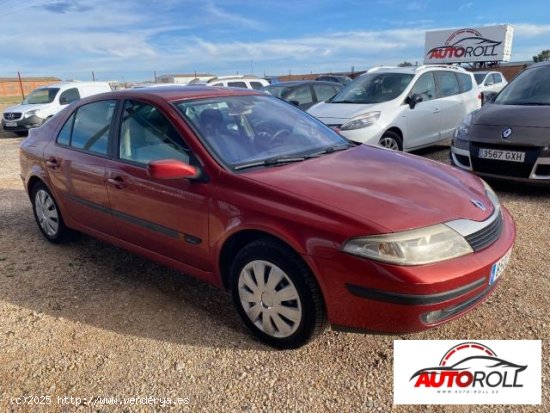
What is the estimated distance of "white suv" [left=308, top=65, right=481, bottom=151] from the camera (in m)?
6.71

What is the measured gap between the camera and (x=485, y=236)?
245 cm

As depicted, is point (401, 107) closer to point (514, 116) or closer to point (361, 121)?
point (361, 121)

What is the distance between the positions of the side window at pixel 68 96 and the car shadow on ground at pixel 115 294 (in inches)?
454

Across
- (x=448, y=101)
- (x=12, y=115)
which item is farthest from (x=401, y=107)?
(x=12, y=115)

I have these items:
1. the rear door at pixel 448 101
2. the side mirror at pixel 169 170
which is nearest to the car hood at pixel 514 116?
the rear door at pixel 448 101

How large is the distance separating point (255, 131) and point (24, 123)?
13.3 meters

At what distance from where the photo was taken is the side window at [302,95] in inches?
395

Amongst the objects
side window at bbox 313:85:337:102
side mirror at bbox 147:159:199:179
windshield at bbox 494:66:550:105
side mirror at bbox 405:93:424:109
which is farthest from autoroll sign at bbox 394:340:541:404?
side window at bbox 313:85:337:102

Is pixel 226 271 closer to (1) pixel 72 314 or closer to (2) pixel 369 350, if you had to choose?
(2) pixel 369 350

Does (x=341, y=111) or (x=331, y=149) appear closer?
(x=331, y=149)

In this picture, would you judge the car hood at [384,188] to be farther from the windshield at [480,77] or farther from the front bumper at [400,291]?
the windshield at [480,77]

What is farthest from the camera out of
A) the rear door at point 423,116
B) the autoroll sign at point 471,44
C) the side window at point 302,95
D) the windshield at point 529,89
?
the autoroll sign at point 471,44

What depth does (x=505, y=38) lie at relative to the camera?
2853 centimetres

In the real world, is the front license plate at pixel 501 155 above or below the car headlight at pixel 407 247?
below
